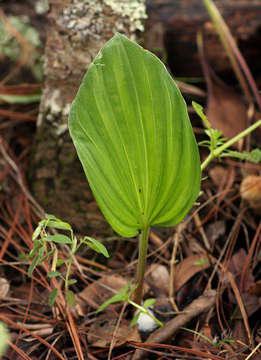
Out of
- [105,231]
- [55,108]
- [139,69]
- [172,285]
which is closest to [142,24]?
[55,108]

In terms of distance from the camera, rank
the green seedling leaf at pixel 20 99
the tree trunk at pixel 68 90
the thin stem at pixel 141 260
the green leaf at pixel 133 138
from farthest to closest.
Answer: the green seedling leaf at pixel 20 99, the tree trunk at pixel 68 90, the thin stem at pixel 141 260, the green leaf at pixel 133 138

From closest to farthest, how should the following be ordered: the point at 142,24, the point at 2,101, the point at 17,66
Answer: the point at 142,24 < the point at 2,101 < the point at 17,66

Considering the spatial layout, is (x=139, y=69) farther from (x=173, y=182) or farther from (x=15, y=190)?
(x=15, y=190)

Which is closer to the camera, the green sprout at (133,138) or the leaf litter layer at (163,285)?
the green sprout at (133,138)

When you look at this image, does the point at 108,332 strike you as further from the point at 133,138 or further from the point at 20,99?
the point at 20,99

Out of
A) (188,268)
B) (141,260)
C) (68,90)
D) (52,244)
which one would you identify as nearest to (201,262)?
(188,268)

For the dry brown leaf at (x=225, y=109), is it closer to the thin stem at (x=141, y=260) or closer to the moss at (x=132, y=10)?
the moss at (x=132, y=10)

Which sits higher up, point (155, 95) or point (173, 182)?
point (155, 95)

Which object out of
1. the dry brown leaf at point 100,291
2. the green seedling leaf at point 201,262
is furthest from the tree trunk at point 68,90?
the green seedling leaf at point 201,262
